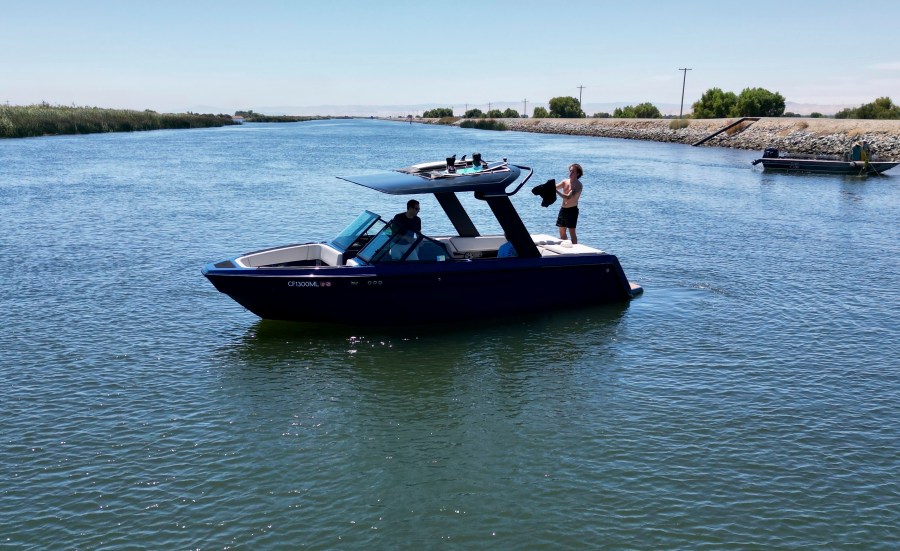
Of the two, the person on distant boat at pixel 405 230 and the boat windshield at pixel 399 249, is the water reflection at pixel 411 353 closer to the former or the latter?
the boat windshield at pixel 399 249

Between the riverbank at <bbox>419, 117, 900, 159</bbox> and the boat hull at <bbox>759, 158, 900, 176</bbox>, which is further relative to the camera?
the riverbank at <bbox>419, 117, 900, 159</bbox>

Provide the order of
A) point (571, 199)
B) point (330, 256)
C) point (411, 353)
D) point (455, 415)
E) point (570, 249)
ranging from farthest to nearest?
1. point (571, 199)
2. point (570, 249)
3. point (330, 256)
4. point (411, 353)
5. point (455, 415)

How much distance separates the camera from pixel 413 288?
1321 cm

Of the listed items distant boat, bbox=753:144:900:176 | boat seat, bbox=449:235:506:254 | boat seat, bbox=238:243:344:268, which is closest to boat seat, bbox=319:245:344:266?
boat seat, bbox=238:243:344:268

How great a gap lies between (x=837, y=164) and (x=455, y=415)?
48.1m

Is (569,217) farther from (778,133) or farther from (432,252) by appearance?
(778,133)

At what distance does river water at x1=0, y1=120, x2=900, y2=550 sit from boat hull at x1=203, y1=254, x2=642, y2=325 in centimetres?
32

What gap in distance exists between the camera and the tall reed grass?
76625 mm

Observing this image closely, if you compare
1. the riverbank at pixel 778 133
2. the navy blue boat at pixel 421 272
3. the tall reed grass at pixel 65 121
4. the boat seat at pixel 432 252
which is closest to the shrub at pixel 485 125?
the riverbank at pixel 778 133

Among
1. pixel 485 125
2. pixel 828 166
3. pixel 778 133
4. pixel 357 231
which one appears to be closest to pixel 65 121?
pixel 828 166

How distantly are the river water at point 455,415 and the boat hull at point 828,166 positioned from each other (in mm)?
31440

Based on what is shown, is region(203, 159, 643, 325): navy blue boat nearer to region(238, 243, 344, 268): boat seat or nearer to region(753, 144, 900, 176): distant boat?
region(238, 243, 344, 268): boat seat

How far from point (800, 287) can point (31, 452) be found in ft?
55.9

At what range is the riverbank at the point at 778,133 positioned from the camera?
65062 mm
